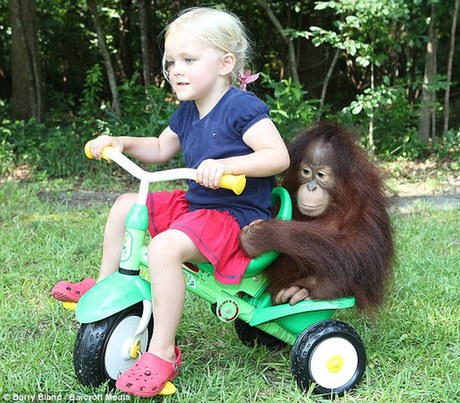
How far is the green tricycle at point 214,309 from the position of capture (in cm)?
204

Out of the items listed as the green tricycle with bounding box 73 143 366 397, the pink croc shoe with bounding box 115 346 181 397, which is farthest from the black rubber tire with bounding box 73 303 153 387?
the pink croc shoe with bounding box 115 346 181 397

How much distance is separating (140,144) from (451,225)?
2448 mm

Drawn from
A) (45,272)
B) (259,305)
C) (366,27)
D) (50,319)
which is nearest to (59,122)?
(366,27)

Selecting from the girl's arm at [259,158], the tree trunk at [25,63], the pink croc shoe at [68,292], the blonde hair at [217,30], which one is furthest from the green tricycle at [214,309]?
the tree trunk at [25,63]

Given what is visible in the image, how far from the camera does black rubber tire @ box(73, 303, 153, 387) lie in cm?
204

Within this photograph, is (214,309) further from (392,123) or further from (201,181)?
(392,123)

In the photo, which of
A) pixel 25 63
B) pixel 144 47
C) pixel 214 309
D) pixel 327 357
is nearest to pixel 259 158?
pixel 214 309

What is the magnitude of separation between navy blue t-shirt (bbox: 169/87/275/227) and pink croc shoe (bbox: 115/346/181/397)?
543mm

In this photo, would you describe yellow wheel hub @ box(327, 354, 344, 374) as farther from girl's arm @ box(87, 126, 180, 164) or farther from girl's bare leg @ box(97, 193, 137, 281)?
girl's arm @ box(87, 126, 180, 164)

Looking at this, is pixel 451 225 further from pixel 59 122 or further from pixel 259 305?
pixel 59 122

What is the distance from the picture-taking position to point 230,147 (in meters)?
2.20

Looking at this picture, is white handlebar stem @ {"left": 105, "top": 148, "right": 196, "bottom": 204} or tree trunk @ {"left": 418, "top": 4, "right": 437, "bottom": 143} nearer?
white handlebar stem @ {"left": 105, "top": 148, "right": 196, "bottom": 204}

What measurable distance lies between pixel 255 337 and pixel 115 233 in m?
0.73

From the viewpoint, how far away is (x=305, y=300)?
7.35ft
